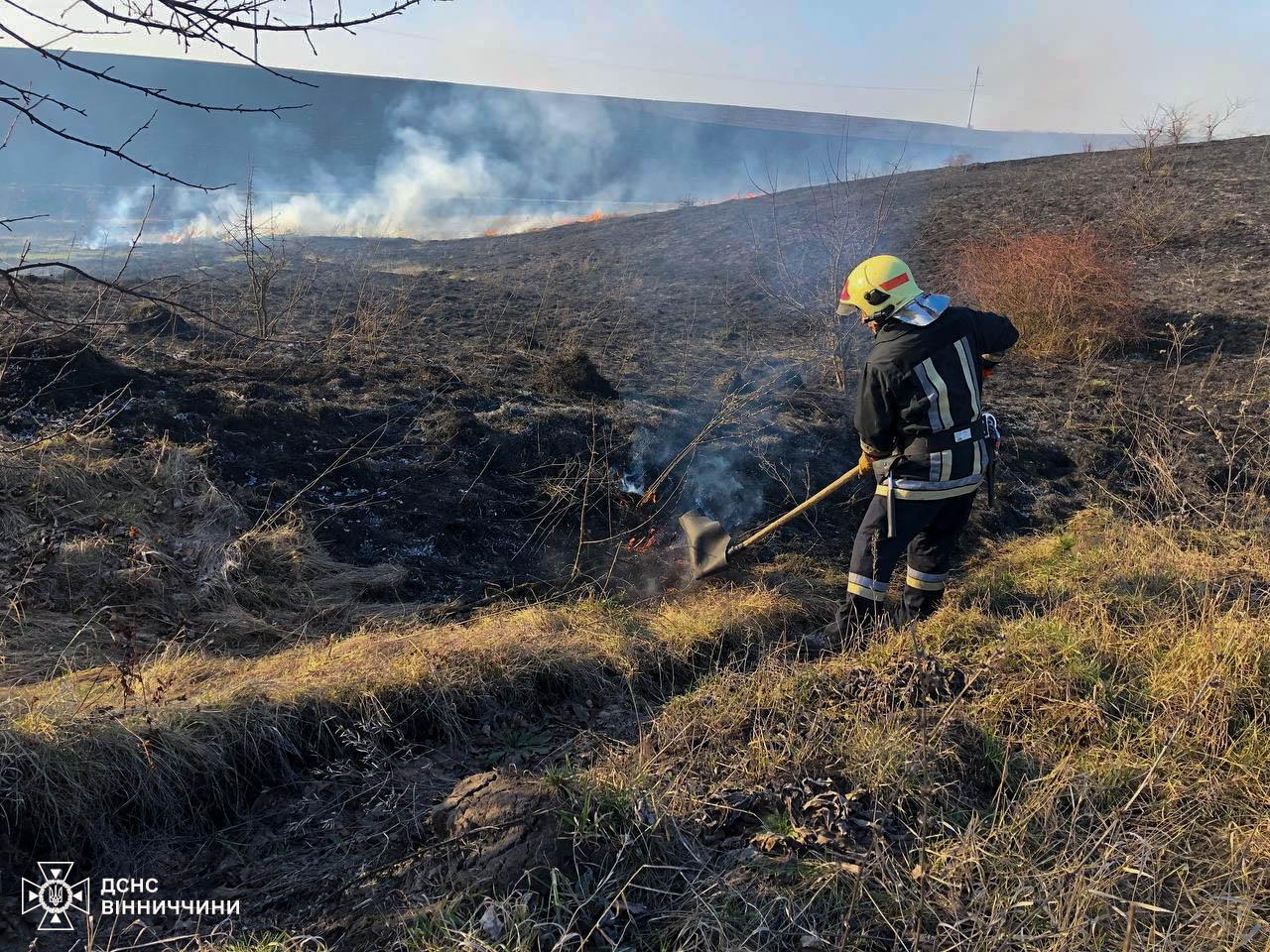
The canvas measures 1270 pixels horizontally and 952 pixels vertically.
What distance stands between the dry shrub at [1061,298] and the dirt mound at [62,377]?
8.73 metres

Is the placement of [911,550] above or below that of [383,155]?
below

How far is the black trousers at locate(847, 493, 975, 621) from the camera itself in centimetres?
404

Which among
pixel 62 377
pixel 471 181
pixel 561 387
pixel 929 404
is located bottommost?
pixel 62 377

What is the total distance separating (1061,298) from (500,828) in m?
8.57

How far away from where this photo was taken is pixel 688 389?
765 centimetres

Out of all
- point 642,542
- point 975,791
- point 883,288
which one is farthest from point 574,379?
point 975,791

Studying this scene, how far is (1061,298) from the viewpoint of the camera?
335 inches

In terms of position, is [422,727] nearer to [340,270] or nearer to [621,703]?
[621,703]

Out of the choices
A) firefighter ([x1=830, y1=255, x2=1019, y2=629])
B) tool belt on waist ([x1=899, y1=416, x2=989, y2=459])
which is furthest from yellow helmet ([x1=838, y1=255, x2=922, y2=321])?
tool belt on waist ([x1=899, y1=416, x2=989, y2=459])

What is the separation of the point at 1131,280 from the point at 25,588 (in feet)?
37.9

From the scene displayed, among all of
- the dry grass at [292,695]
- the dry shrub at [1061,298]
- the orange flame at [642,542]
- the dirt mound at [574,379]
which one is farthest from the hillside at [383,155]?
the dry grass at [292,695]

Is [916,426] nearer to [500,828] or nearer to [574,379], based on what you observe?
[500,828]

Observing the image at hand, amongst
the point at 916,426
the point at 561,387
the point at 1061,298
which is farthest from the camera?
the point at 1061,298

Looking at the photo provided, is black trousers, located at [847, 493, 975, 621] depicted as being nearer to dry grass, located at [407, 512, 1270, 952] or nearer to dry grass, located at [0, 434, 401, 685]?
dry grass, located at [407, 512, 1270, 952]
